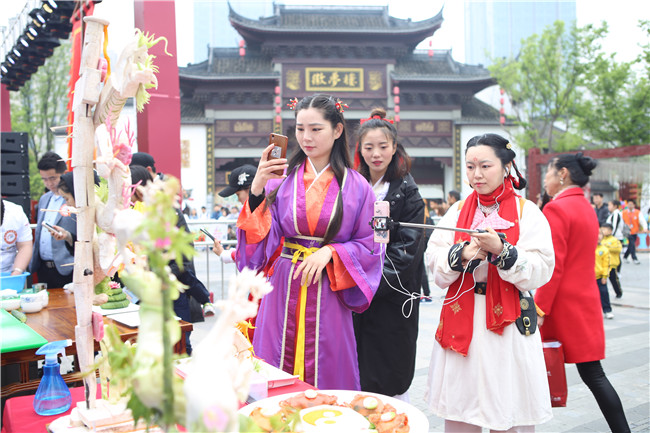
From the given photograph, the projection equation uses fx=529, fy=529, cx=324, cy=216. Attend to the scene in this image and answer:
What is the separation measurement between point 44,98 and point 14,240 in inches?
717

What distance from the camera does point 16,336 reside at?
2.22m

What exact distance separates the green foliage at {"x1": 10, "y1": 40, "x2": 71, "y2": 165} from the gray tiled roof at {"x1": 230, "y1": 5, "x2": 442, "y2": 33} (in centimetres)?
758

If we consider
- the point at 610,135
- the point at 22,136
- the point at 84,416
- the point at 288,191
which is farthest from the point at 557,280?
the point at 610,135

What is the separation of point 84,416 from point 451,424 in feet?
5.01

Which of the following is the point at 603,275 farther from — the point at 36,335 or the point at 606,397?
the point at 36,335

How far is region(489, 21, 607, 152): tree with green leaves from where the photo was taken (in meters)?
18.1

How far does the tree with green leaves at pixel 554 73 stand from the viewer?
714 inches

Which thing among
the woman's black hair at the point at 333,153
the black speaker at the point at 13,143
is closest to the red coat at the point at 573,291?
the woman's black hair at the point at 333,153

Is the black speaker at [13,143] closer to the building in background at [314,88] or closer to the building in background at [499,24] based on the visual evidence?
the building in background at [314,88]

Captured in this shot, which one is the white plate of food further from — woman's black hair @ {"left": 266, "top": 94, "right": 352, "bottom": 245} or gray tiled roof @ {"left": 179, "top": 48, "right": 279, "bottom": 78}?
gray tiled roof @ {"left": 179, "top": 48, "right": 279, "bottom": 78}

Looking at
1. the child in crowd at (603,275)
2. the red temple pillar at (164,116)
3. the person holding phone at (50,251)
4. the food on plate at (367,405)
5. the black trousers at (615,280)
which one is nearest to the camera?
the food on plate at (367,405)

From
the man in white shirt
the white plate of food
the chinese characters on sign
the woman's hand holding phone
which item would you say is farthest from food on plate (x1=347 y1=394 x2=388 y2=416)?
the chinese characters on sign

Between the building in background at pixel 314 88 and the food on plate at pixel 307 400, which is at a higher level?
the building in background at pixel 314 88

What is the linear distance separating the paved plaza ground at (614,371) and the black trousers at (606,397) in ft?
2.16
